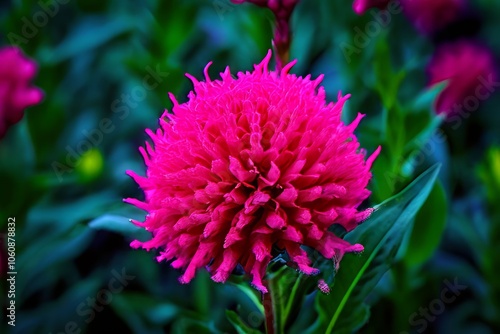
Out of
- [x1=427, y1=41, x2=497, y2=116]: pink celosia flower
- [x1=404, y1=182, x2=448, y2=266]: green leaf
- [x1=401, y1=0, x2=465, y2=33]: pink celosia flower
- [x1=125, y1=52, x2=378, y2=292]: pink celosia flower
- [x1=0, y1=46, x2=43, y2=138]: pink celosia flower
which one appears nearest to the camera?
[x1=125, y1=52, x2=378, y2=292]: pink celosia flower

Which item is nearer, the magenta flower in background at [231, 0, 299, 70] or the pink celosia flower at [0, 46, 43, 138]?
the magenta flower in background at [231, 0, 299, 70]

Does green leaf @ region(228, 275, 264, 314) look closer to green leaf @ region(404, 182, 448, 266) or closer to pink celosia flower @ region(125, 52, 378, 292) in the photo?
pink celosia flower @ region(125, 52, 378, 292)

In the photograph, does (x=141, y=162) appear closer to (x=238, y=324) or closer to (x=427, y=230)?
(x=427, y=230)

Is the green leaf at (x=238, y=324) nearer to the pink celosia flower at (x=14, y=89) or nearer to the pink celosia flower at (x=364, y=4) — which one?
the pink celosia flower at (x=364, y=4)

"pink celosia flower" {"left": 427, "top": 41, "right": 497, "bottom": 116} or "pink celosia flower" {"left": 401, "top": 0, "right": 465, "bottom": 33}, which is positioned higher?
"pink celosia flower" {"left": 401, "top": 0, "right": 465, "bottom": 33}

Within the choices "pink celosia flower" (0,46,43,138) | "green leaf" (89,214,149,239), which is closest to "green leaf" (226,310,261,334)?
"green leaf" (89,214,149,239)

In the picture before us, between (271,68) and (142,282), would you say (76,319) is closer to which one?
(142,282)

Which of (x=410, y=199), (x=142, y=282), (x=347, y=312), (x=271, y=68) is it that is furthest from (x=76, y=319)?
(x=410, y=199)
